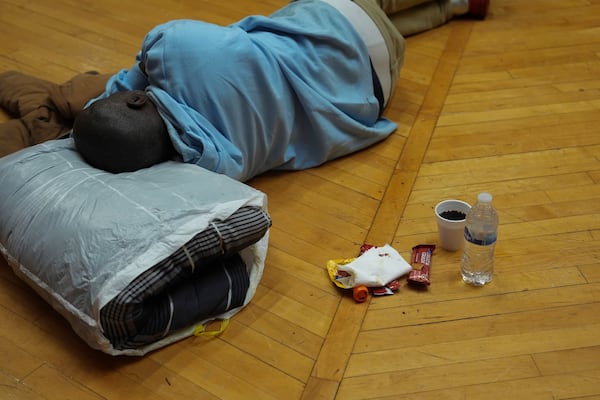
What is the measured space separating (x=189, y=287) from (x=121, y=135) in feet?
1.32

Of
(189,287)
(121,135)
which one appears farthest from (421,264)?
(121,135)

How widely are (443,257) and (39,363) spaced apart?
35.8 inches

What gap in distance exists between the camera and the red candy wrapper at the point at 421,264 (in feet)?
5.15

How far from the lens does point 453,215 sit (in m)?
1.67

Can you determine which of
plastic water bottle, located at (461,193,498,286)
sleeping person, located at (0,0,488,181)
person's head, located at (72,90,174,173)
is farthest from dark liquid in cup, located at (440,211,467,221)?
person's head, located at (72,90,174,173)

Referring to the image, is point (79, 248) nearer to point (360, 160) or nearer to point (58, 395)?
point (58, 395)

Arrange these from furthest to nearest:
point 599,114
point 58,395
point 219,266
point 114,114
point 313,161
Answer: point 599,114 → point 313,161 → point 114,114 → point 219,266 → point 58,395

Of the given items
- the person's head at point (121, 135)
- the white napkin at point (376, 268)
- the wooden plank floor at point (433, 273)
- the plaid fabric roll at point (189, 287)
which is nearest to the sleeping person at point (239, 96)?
the person's head at point (121, 135)

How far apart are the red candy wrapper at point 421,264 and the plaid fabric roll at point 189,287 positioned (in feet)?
1.14

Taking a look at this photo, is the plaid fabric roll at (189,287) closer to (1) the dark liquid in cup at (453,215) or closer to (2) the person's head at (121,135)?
(2) the person's head at (121,135)

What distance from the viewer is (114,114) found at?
1627 mm

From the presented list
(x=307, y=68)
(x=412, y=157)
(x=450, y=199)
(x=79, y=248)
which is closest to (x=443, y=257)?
(x=450, y=199)

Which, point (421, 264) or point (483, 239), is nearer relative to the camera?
point (483, 239)

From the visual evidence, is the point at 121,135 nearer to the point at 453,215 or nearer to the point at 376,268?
the point at 376,268
